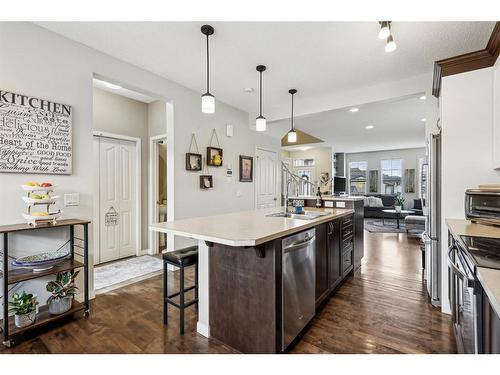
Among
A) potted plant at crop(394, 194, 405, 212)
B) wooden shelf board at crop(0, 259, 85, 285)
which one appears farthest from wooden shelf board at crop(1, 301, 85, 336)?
potted plant at crop(394, 194, 405, 212)

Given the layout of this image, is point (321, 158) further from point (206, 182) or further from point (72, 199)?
point (72, 199)

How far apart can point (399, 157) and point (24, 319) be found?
37.6 ft

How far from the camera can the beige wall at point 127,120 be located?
3.79 m

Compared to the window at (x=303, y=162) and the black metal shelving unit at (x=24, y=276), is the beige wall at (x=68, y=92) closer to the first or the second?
the black metal shelving unit at (x=24, y=276)

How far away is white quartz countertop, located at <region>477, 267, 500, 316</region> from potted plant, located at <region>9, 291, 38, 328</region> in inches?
111

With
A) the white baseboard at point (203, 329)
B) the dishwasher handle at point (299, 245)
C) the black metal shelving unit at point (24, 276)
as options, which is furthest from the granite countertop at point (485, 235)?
the black metal shelving unit at point (24, 276)

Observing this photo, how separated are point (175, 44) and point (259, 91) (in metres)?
1.56

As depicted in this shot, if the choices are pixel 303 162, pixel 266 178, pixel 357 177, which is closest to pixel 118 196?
pixel 266 178

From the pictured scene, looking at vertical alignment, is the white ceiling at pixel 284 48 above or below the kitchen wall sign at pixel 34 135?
above

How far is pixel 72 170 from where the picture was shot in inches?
96.0

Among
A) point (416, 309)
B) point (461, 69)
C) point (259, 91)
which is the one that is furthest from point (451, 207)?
point (259, 91)

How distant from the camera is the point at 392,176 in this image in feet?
33.7

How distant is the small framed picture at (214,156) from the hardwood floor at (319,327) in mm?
1962

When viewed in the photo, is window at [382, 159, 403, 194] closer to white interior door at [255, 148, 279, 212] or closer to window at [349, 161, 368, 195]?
window at [349, 161, 368, 195]
